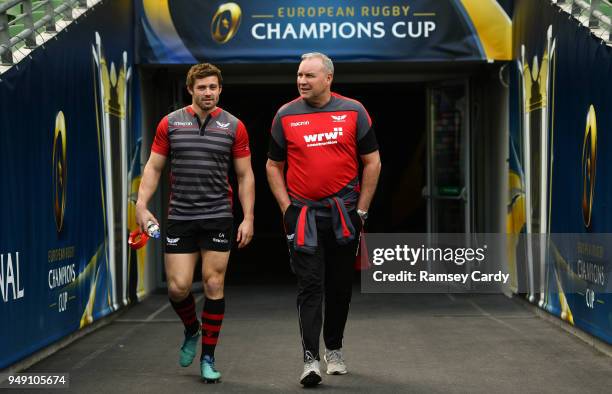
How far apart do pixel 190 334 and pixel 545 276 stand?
13.4 ft

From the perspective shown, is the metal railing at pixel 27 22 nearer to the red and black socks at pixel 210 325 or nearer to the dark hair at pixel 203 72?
the dark hair at pixel 203 72

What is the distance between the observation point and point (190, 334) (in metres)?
6.40

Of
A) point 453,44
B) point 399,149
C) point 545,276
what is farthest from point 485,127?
point 399,149

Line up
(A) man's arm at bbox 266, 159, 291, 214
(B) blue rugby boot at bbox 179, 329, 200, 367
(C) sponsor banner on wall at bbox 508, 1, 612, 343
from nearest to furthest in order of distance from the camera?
(A) man's arm at bbox 266, 159, 291, 214 → (B) blue rugby boot at bbox 179, 329, 200, 367 → (C) sponsor banner on wall at bbox 508, 1, 612, 343

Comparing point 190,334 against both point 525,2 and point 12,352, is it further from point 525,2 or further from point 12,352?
point 525,2

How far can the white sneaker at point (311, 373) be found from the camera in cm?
596

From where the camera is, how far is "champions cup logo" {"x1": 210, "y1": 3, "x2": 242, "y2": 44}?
35.1ft

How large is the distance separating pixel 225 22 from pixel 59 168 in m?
3.53

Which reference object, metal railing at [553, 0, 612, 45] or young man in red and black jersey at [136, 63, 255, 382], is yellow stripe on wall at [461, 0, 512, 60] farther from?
young man in red and black jersey at [136, 63, 255, 382]

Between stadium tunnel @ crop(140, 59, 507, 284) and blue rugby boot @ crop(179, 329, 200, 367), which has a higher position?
stadium tunnel @ crop(140, 59, 507, 284)

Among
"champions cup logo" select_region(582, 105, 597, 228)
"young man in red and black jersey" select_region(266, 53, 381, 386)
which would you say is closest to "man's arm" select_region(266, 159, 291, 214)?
"young man in red and black jersey" select_region(266, 53, 381, 386)

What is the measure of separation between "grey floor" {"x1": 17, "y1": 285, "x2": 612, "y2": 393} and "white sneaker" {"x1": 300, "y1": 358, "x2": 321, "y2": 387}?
0.27 ft

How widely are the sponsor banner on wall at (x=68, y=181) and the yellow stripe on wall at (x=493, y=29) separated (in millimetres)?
3595

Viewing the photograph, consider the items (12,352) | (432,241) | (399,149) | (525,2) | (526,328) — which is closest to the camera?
(12,352)
